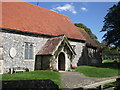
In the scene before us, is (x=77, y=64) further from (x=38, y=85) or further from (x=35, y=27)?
(x=38, y=85)

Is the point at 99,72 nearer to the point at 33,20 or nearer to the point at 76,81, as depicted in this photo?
the point at 76,81

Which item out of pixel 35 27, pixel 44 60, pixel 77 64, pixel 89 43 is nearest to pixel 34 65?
pixel 44 60

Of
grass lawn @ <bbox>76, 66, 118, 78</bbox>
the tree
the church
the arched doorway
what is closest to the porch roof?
the church

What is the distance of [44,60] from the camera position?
54.1ft

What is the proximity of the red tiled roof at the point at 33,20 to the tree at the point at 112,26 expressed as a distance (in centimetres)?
493

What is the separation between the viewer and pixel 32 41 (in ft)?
56.2

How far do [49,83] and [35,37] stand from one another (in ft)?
43.2

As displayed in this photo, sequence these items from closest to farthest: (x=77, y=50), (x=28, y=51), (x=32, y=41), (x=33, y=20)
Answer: (x=28, y=51) → (x=32, y=41) → (x=33, y=20) → (x=77, y=50)

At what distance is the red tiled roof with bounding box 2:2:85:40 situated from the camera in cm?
1636

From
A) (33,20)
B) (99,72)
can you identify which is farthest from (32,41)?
(99,72)

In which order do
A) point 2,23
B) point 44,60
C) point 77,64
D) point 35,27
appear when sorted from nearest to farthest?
point 2,23
point 44,60
point 35,27
point 77,64

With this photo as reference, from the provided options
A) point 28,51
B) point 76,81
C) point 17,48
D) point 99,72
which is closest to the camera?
point 76,81

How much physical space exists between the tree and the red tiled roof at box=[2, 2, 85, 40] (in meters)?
4.93

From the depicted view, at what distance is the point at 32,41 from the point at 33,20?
10.8 ft
